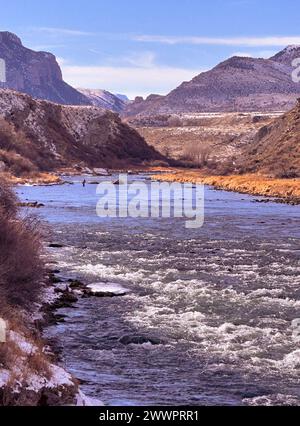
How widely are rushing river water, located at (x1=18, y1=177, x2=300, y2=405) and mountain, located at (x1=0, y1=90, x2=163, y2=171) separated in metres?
106

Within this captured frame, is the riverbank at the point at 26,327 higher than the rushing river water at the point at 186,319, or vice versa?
the riverbank at the point at 26,327

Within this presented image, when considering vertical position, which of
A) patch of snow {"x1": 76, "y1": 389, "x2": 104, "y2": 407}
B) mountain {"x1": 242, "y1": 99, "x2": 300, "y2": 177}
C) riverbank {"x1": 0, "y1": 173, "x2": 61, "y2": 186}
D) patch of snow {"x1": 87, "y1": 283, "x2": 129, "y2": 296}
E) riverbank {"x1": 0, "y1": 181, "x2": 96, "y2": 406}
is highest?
mountain {"x1": 242, "y1": 99, "x2": 300, "y2": 177}

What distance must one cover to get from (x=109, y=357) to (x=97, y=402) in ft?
11.5

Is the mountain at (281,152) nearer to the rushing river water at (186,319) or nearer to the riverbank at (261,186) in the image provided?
the riverbank at (261,186)

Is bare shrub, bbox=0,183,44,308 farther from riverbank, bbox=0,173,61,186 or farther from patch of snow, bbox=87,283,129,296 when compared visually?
riverbank, bbox=0,173,61,186

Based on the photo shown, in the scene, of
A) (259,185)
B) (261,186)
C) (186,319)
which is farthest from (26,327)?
(259,185)

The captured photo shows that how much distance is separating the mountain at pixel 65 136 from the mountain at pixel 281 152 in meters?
46.7

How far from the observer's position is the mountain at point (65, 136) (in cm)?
14438

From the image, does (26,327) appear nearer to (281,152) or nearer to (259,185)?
(259,185)

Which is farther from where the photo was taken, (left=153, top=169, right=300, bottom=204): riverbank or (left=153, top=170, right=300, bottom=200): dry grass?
(left=153, top=170, right=300, bottom=200): dry grass

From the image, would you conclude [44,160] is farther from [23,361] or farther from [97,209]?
[23,361]

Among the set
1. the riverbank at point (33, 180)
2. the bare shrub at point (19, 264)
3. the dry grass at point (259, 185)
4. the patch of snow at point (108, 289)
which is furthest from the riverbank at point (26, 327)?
the riverbank at point (33, 180)

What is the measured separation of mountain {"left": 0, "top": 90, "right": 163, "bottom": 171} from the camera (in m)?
144

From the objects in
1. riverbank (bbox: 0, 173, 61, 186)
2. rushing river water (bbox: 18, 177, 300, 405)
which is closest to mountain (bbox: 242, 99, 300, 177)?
riverbank (bbox: 0, 173, 61, 186)
